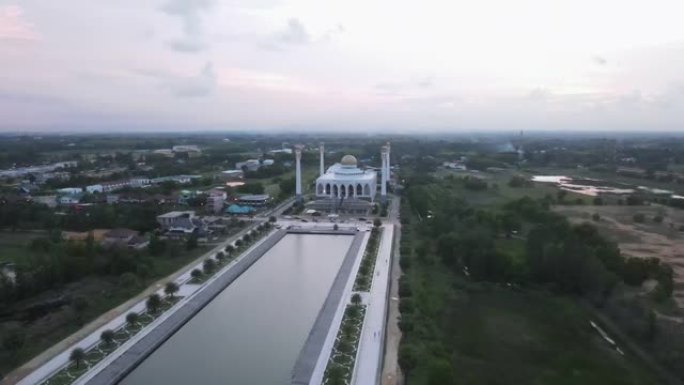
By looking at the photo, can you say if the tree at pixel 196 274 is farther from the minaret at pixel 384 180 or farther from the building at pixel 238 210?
the minaret at pixel 384 180

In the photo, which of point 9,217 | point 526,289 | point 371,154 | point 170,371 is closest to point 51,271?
point 170,371

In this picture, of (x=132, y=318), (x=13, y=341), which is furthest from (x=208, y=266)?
(x=13, y=341)

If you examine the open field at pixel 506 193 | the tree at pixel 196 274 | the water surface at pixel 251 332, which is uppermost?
the open field at pixel 506 193

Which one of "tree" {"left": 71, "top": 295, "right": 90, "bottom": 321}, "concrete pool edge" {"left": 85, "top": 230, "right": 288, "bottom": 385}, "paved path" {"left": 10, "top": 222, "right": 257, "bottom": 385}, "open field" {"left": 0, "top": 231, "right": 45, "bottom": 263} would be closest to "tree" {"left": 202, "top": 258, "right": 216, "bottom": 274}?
"concrete pool edge" {"left": 85, "top": 230, "right": 288, "bottom": 385}

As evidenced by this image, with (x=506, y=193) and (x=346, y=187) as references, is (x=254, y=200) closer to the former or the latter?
(x=346, y=187)

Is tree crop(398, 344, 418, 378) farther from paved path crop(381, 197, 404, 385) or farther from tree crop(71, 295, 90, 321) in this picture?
tree crop(71, 295, 90, 321)

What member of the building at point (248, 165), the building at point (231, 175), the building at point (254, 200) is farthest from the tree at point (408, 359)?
the building at point (248, 165)
